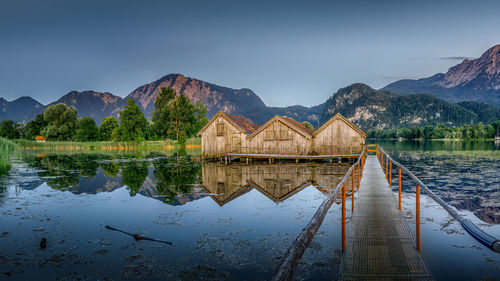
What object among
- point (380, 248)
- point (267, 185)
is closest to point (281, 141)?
point (267, 185)

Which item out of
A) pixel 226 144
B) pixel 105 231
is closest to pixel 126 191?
pixel 105 231

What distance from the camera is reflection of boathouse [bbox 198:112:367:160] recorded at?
38656 millimetres

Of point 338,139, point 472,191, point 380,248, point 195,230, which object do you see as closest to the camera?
point 380,248

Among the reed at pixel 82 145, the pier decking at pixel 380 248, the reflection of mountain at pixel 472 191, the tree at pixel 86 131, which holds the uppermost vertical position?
the tree at pixel 86 131

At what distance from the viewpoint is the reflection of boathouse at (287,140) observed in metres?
38.7

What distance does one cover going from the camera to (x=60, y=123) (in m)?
93.3

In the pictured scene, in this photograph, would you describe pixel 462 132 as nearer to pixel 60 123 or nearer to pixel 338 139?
pixel 338 139

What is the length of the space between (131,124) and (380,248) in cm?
8089

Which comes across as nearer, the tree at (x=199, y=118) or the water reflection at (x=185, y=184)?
the water reflection at (x=185, y=184)

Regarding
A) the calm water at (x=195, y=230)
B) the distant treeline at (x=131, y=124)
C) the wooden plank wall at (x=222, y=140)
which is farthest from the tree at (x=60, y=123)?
the calm water at (x=195, y=230)

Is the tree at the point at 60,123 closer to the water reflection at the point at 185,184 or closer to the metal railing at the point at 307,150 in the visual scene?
the metal railing at the point at 307,150

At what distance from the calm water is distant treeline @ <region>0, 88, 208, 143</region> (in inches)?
2449

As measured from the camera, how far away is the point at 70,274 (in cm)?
782

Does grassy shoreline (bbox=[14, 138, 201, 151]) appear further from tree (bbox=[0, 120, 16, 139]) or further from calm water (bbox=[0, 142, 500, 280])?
calm water (bbox=[0, 142, 500, 280])
